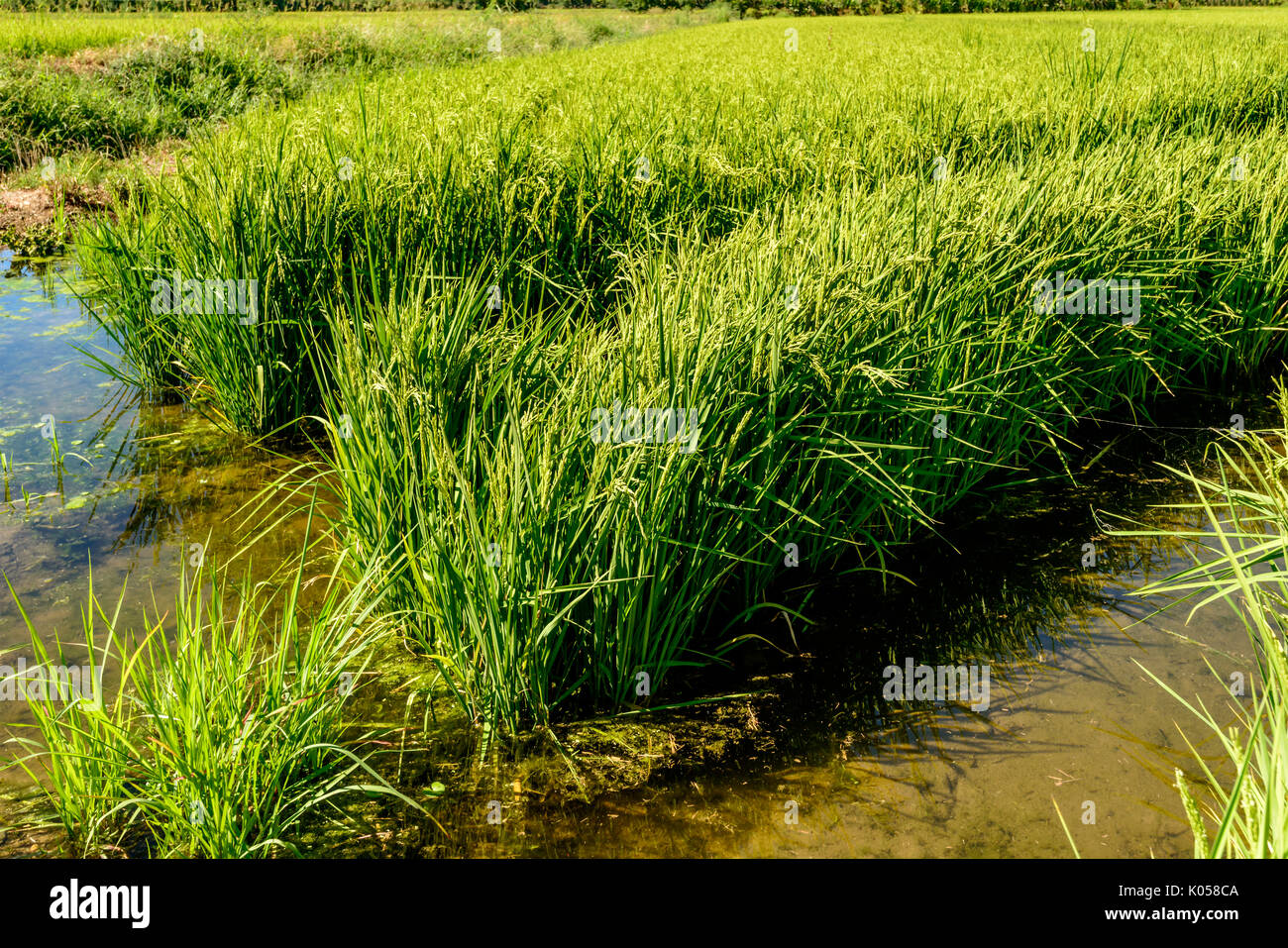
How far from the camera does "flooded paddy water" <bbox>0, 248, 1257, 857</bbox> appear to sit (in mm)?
2385

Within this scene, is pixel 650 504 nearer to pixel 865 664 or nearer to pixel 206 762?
pixel 865 664

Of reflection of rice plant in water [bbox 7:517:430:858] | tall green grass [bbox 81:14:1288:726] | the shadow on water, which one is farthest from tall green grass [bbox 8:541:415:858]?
tall green grass [bbox 81:14:1288:726]

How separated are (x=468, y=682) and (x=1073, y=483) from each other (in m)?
3.26

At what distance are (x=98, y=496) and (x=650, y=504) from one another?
2.85 metres

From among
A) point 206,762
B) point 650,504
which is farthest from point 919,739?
point 206,762

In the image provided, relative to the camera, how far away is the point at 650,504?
268 cm

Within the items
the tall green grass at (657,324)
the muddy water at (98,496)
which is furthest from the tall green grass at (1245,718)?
the muddy water at (98,496)

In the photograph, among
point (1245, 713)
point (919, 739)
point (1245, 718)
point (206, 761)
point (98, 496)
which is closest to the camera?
point (206, 761)

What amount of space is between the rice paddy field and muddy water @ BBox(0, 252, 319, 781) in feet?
0.09

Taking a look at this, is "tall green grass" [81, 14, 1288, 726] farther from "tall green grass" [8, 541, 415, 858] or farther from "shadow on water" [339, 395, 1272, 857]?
"tall green grass" [8, 541, 415, 858]

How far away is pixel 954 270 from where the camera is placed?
3.90 m

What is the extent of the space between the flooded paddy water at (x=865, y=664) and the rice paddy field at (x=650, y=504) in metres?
0.02
